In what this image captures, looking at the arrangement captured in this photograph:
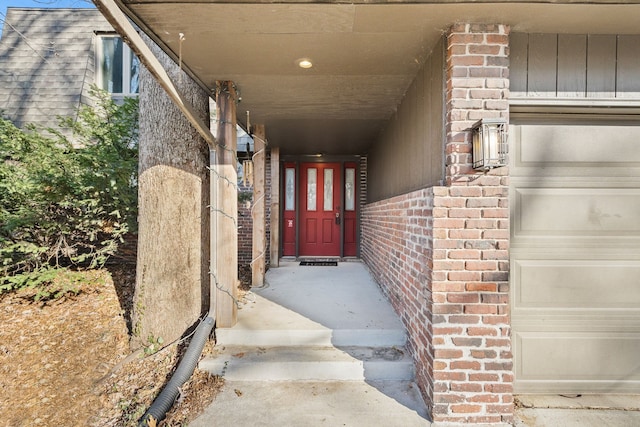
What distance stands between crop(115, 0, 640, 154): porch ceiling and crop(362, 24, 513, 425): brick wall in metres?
0.23

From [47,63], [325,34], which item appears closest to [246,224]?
[325,34]

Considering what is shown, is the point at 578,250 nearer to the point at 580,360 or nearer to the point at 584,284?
the point at 584,284

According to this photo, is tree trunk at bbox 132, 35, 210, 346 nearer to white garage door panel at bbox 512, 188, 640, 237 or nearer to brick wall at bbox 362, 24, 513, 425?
brick wall at bbox 362, 24, 513, 425

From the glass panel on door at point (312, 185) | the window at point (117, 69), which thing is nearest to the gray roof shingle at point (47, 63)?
the window at point (117, 69)

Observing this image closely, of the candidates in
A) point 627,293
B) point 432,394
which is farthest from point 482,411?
point 627,293

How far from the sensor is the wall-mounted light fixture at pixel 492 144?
171 cm

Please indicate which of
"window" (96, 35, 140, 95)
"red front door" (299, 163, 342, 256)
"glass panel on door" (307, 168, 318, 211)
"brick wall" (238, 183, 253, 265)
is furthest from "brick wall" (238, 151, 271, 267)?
"window" (96, 35, 140, 95)

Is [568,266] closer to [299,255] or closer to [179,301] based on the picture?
[179,301]

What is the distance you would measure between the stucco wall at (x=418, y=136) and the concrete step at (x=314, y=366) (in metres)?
1.45

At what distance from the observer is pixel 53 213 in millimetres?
3672

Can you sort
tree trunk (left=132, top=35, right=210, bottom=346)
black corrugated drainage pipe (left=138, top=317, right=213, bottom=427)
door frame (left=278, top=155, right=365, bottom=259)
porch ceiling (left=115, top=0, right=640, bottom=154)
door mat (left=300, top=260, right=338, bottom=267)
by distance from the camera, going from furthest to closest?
door frame (left=278, top=155, right=365, bottom=259), door mat (left=300, top=260, right=338, bottom=267), tree trunk (left=132, top=35, right=210, bottom=346), black corrugated drainage pipe (left=138, top=317, right=213, bottom=427), porch ceiling (left=115, top=0, right=640, bottom=154)

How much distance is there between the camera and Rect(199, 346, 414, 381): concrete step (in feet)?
7.22

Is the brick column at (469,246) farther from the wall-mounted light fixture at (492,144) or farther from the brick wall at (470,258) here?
the wall-mounted light fixture at (492,144)

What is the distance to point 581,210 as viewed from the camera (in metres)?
1.99
